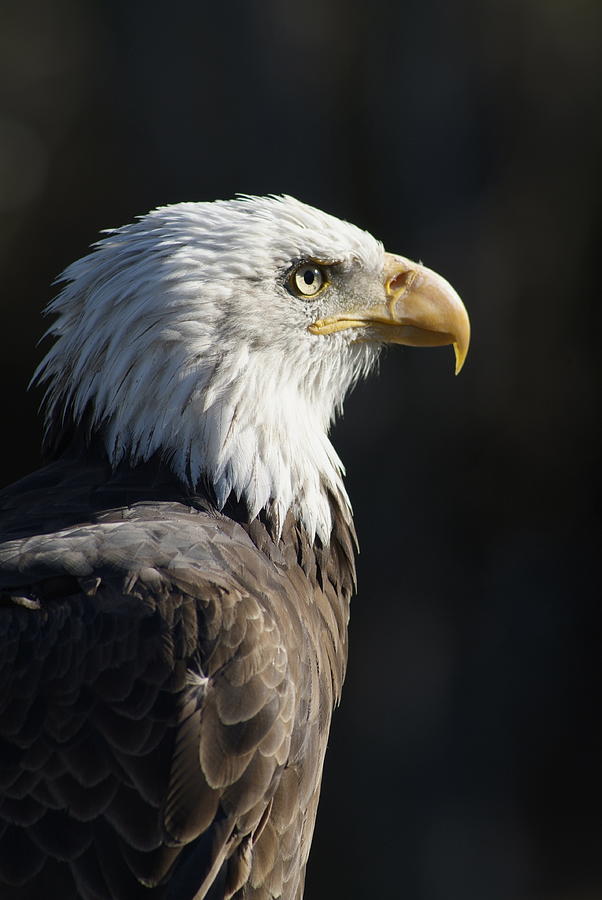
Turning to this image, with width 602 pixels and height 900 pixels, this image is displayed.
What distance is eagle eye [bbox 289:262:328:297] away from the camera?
300 centimetres

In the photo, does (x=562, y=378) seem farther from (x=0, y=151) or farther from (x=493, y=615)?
(x=0, y=151)

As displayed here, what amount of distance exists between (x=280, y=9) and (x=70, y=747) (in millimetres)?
4918

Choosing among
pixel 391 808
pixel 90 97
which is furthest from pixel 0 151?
pixel 391 808

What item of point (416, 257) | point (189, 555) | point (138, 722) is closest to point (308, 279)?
point (189, 555)

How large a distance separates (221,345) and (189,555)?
0.62 metres

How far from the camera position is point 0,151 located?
611 cm

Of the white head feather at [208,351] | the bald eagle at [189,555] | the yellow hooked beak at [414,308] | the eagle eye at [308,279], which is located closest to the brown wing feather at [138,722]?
the bald eagle at [189,555]

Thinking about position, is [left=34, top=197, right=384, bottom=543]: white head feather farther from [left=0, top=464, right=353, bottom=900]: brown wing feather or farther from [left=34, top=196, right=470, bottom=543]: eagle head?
[left=0, top=464, right=353, bottom=900]: brown wing feather

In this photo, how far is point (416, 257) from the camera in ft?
20.0

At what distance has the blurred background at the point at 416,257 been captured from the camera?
6109 mm

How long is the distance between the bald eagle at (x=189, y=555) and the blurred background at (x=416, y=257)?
2986 mm

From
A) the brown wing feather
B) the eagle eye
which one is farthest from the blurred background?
the brown wing feather

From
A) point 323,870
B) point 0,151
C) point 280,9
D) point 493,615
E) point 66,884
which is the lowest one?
point 323,870

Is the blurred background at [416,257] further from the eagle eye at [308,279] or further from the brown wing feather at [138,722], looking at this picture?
the brown wing feather at [138,722]
